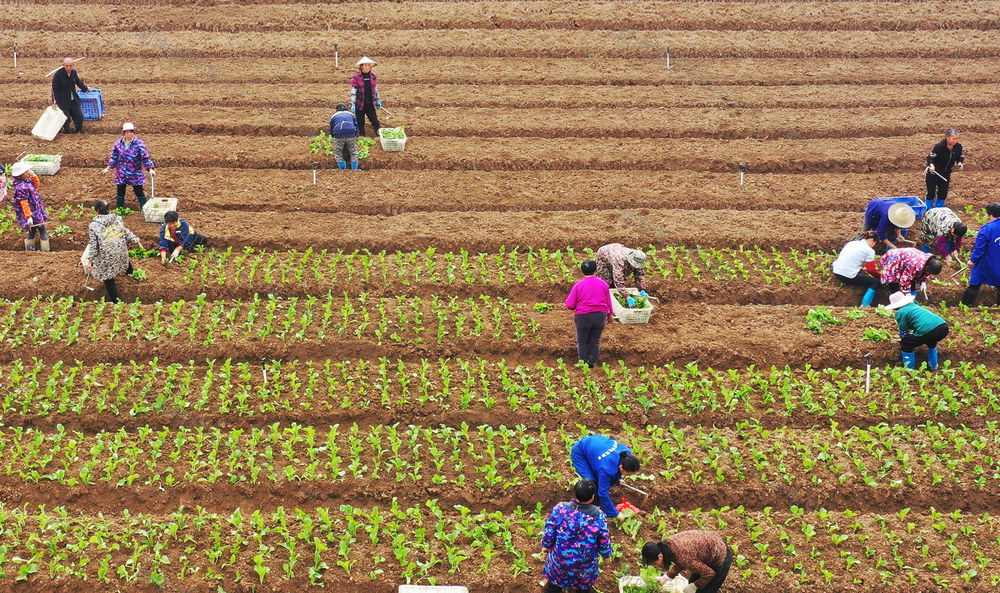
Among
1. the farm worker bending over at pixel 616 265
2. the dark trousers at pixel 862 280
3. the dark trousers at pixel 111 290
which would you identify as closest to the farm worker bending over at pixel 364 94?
the dark trousers at pixel 111 290

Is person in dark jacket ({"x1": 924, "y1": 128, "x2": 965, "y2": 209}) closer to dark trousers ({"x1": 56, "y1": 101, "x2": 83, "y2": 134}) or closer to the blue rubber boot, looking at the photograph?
the blue rubber boot

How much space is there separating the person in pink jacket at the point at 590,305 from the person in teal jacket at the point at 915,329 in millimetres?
3680

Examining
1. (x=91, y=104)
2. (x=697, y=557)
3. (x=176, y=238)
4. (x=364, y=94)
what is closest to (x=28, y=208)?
(x=176, y=238)

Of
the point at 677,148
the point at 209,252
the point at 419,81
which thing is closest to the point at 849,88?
the point at 677,148

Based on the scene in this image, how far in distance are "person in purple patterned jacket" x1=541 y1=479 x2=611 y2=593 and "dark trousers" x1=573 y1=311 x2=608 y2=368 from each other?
3.77m

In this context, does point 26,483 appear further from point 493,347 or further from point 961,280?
point 961,280

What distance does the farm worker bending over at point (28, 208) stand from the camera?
44.3 ft

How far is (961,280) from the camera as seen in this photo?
13.9 meters

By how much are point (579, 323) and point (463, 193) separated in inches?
225

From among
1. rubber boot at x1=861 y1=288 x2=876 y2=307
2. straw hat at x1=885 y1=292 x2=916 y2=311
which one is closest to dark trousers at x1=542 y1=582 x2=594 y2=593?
straw hat at x1=885 y1=292 x2=916 y2=311

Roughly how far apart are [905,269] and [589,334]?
443 centimetres

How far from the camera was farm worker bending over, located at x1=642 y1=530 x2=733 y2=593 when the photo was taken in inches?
307

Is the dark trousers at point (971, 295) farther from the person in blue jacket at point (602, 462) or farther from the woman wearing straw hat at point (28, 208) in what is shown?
the woman wearing straw hat at point (28, 208)

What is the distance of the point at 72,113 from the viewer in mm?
17875
